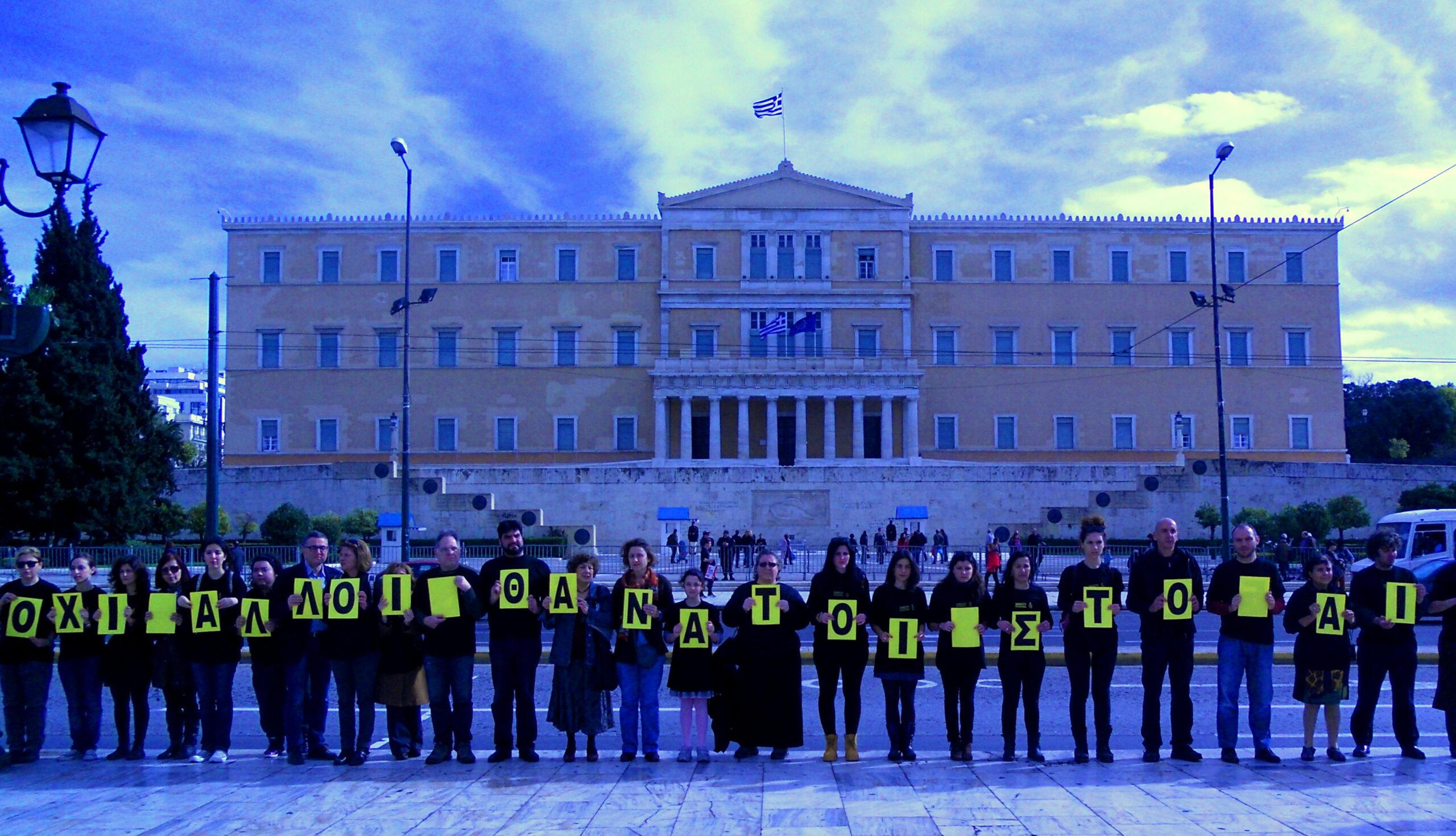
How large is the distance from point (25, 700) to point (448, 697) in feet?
10.5

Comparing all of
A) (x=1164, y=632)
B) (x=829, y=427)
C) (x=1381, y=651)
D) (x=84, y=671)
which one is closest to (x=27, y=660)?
(x=84, y=671)

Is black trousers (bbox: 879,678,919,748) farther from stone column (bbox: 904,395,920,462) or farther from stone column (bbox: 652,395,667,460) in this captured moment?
stone column (bbox: 652,395,667,460)

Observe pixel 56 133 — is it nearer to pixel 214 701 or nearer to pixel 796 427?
pixel 214 701

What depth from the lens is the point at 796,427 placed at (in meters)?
51.3

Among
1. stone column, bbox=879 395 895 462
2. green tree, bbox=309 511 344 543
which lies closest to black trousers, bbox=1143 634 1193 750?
green tree, bbox=309 511 344 543

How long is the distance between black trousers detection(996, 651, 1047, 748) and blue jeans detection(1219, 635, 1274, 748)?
52.6 inches

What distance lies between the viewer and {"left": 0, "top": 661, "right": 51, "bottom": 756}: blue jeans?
351 inches

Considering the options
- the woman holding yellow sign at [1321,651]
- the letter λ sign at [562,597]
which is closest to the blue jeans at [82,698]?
the letter λ sign at [562,597]

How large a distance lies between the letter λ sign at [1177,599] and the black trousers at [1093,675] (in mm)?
437

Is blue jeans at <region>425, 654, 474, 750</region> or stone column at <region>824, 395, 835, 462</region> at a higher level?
stone column at <region>824, 395, 835, 462</region>

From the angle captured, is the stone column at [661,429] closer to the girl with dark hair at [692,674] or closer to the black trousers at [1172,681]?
the girl with dark hair at [692,674]

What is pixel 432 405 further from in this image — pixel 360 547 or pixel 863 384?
pixel 360 547

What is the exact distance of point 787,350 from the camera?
2062 inches

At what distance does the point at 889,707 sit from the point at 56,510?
3047 cm
